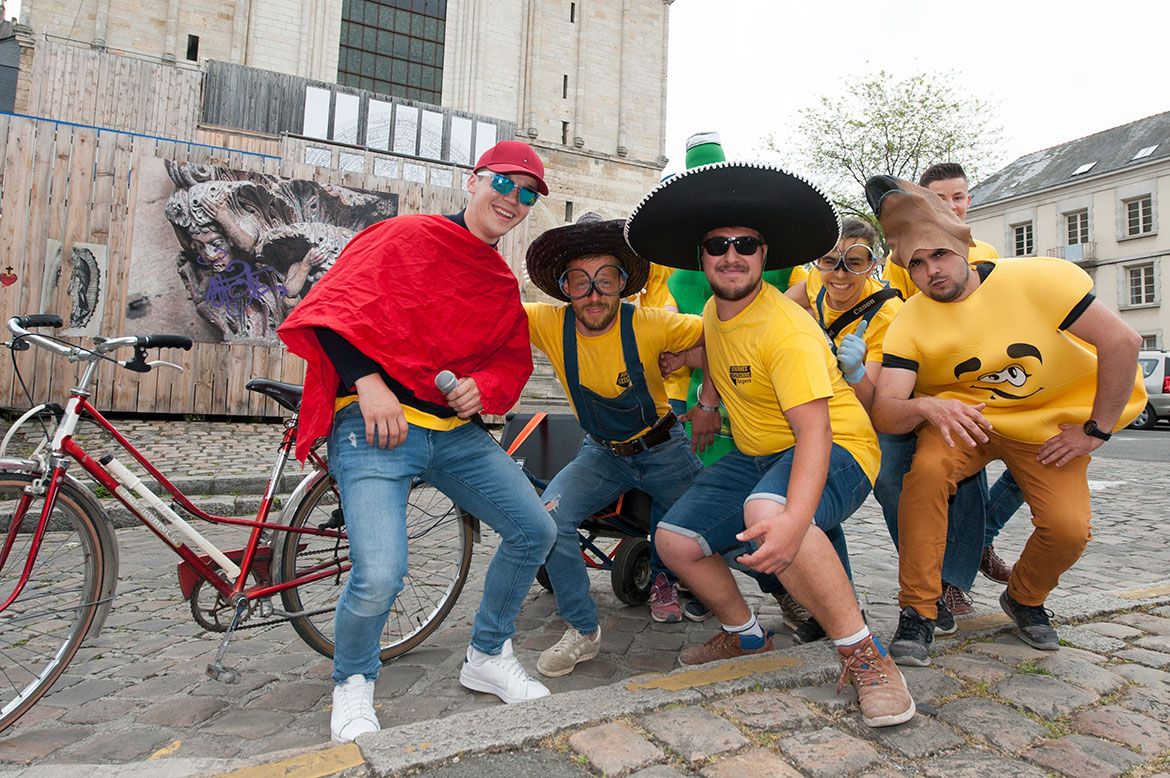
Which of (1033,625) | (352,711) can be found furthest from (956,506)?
(352,711)

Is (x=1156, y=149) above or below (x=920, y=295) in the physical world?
above

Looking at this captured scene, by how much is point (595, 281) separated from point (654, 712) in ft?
5.67

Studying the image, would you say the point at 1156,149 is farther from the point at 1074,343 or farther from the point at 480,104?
the point at 1074,343

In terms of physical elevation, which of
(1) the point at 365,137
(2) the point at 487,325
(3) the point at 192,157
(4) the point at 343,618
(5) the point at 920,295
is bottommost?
(4) the point at 343,618

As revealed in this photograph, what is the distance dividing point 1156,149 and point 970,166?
7.60 m

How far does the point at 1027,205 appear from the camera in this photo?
37688 mm

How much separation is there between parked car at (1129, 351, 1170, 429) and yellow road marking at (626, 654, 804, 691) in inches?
785

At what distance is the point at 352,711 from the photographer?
243cm

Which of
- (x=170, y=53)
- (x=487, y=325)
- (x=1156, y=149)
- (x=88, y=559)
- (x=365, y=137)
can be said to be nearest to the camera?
(x=88, y=559)

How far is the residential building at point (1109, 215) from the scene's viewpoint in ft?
108

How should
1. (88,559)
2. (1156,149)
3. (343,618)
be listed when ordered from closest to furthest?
1. (343,618)
2. (88,559)
3. (1156,149)

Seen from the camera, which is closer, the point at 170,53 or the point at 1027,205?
the point at 170,53

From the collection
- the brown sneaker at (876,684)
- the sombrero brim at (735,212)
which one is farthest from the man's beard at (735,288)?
the brown sneaker at (876,684)

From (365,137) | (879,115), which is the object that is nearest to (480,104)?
(365,137)
